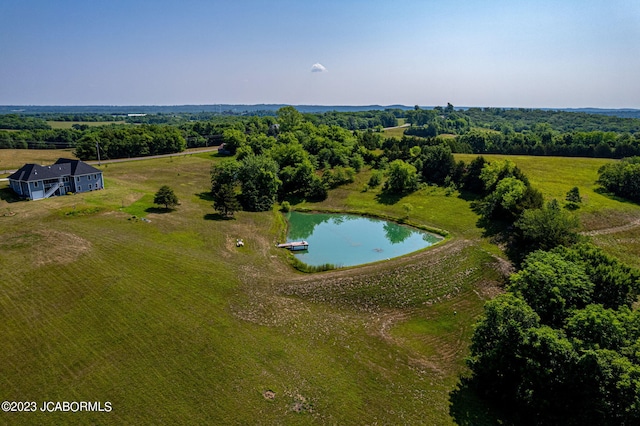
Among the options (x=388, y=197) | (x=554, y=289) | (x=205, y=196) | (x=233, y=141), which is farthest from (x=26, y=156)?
(x=554, y=289)

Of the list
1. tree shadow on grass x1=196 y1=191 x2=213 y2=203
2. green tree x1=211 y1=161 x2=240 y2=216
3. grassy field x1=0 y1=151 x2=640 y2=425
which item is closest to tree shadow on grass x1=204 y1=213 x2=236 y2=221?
green tree x1=211 y1=161 x2=240 y2=216

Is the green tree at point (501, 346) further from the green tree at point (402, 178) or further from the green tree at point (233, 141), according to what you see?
the green tree at point (233, 141)

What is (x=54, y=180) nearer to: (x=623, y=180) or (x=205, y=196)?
Answer: (x=205, y=196)

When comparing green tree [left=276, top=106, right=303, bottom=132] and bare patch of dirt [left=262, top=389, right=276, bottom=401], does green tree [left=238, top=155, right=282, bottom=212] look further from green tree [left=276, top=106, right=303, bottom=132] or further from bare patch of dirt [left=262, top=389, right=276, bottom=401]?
green tree [left=276, top=106, right=303, bottom=132]

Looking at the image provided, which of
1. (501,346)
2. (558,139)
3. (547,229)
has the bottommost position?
(501,346)

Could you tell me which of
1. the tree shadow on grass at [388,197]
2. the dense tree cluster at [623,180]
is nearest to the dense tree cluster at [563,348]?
the tree shadow on grass at [388,197]

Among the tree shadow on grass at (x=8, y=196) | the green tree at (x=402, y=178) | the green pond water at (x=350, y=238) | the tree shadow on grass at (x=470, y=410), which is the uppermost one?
the green tree at (x=402, y=178)
